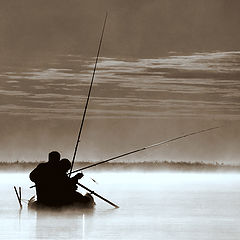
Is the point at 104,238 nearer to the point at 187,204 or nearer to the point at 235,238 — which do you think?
the point at 235,238

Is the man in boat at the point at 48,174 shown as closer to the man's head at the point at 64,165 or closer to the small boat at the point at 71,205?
the man's head at the point at 64,165

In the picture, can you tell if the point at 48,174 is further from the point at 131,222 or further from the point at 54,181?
the point at 131,222

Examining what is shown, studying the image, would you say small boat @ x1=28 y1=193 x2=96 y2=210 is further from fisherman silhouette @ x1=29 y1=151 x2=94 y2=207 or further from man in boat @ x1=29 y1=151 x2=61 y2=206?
man in boat @ x1=29 y1=151 x2=61 y2=206

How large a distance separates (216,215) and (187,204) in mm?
2861

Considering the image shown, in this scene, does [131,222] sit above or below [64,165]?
below

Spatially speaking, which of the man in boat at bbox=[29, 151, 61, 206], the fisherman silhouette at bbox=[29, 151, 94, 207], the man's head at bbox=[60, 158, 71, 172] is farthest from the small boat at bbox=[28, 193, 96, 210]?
the man's head at bbox=[60, 158, 71, 172]

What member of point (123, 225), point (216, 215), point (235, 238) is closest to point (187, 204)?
point (216, 215)

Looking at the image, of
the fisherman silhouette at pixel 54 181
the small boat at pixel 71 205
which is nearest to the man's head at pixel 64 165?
the fisherman silhouette at pixel 54 181

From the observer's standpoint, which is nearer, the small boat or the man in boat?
the man in boat

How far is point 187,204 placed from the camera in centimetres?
1748

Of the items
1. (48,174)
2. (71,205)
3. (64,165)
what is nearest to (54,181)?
(48,174)

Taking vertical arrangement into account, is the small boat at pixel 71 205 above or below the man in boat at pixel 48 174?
below

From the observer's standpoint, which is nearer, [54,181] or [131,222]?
[131,222]

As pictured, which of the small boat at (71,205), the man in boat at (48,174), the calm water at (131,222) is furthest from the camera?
the small boat at (71,205)
